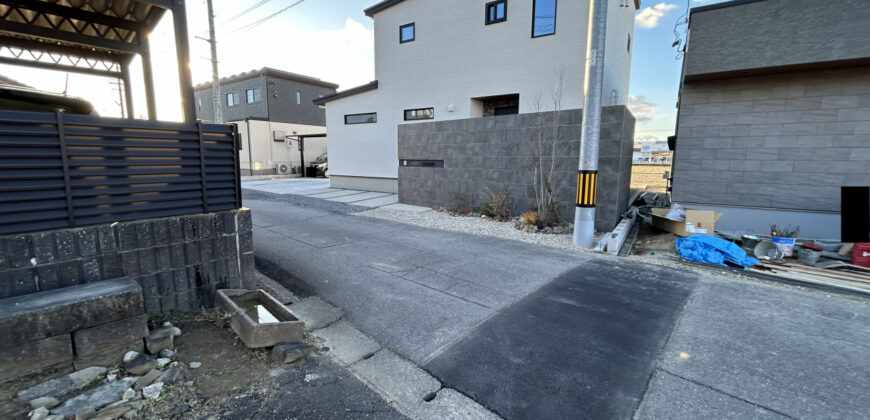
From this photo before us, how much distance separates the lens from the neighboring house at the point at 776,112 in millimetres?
5773

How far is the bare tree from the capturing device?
7.52m

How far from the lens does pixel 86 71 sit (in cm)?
612

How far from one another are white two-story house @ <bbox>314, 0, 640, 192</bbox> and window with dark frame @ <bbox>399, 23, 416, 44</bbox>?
0.10 feet

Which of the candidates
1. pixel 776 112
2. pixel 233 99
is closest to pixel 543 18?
pixel 776 112

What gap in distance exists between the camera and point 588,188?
602 centimetres

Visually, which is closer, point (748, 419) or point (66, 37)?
point (748, 419)

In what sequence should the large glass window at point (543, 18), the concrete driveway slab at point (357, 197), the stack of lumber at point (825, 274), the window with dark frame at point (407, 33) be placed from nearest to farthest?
1. the stack of lumber at point (825, 274)
2. the large glass window at point (543, 18)
3. the concrete driveway slab at point (357, 197)
4. the window with dark frame at point (407, 33)

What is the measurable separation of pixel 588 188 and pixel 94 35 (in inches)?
316

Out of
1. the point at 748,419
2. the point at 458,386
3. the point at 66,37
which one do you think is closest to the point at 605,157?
the point at 748,419

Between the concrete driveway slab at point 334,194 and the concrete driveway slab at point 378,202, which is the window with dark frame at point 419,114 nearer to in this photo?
the concrete driveway slab at point 378,202

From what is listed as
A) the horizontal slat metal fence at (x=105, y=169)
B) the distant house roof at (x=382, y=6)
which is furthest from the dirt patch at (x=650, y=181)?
the horizontal slat metal fence at (x=105, y=169)

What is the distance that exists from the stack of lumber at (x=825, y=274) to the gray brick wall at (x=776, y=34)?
3.41 m

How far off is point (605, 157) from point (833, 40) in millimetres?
3692

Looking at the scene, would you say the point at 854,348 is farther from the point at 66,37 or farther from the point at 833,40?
the point at 66,37
